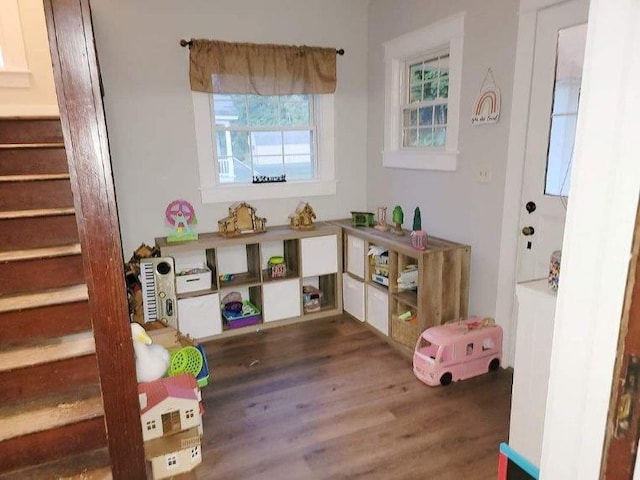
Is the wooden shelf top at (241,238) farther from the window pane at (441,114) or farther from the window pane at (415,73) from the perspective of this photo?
the window pane at (415,73)

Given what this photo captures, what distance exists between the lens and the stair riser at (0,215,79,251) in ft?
6.73

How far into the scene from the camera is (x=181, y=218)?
3.38 metres

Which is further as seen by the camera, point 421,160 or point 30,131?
point 421,160

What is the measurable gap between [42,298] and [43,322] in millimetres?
102

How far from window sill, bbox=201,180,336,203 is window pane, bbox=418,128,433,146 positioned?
2.89 ft

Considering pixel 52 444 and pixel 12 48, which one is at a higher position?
pixel 12 48

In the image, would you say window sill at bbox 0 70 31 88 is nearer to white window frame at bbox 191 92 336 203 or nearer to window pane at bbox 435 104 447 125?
white window frame at bbox 191 92 336 203

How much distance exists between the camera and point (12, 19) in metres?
3.09

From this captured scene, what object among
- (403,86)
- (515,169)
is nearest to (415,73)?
(403,86)

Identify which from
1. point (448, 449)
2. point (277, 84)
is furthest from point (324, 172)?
point (448, 449)

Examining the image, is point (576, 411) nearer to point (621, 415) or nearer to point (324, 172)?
point (621, 415)

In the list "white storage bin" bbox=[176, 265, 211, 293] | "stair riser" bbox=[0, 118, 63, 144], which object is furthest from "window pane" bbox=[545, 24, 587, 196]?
"stair riser" bbox=[0, 118, 63, 144]

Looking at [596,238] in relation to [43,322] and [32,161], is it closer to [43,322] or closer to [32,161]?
[43,322]

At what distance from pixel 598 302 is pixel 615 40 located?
1.25 feet
